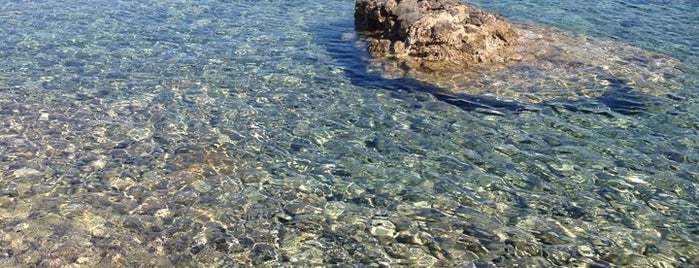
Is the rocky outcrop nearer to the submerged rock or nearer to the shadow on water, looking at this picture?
the submerged rock

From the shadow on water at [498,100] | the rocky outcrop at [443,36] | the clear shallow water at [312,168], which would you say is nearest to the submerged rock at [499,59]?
the rocky outcrop at [443,36]

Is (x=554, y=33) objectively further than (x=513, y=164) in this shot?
Yes

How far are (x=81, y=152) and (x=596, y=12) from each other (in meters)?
15.1

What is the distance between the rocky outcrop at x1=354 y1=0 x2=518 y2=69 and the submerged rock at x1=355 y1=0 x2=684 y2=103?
2 centimetres

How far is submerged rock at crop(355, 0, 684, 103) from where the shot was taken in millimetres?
11219

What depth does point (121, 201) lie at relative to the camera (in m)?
7.52

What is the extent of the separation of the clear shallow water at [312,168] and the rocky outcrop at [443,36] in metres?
1.02

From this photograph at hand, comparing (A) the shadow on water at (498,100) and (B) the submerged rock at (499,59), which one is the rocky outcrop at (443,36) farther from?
(A) the shadow on water at (498,100)

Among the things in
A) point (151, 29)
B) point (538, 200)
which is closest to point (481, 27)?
point (538, 200)

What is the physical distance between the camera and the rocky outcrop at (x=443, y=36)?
490 inches

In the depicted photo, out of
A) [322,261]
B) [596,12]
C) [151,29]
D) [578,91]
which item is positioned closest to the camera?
[322,261]

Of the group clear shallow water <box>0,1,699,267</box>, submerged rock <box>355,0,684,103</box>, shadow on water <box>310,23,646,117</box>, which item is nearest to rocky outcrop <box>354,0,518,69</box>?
submerged rock <box>355,0,684,103</box>

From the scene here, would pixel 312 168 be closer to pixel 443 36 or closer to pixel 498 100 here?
pixel 498 100

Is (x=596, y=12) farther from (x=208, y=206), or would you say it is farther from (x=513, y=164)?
(x=208, y=206)
